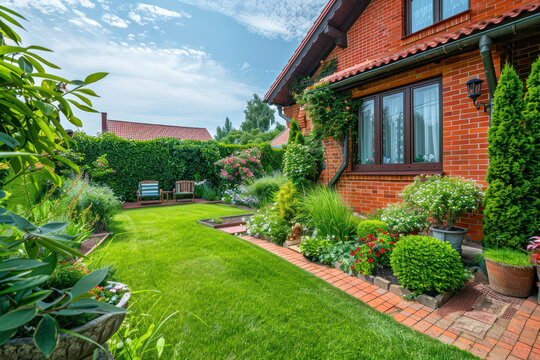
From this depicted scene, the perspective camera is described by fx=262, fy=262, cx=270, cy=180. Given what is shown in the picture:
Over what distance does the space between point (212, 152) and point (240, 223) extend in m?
6.09

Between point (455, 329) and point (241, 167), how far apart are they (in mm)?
9553

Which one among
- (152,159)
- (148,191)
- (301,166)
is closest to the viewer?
(301,166)

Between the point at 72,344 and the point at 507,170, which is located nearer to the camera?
the point at 72,344

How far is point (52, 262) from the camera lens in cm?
73

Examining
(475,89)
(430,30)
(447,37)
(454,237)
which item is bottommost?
(454,237)

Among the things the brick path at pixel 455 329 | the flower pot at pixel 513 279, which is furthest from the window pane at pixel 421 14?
the brick path at pixel 455 329

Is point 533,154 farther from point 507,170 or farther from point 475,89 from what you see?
point 475,89

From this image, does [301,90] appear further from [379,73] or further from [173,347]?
[173,347]

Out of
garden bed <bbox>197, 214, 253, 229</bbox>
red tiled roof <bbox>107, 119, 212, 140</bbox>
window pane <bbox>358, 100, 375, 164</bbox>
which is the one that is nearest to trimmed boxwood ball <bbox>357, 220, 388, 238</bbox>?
window pane <bbox>358, 100, 375, 164</bbox>

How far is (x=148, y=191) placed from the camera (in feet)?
33.8

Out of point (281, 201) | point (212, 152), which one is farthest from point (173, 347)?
point (212, 152)

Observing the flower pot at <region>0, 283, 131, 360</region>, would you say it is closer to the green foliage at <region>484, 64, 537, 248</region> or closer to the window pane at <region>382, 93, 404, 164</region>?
the green foliage at <region>484, 64, 537, 248</region>

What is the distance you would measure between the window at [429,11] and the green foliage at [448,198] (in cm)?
357

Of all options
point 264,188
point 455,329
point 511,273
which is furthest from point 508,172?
point 264,188
